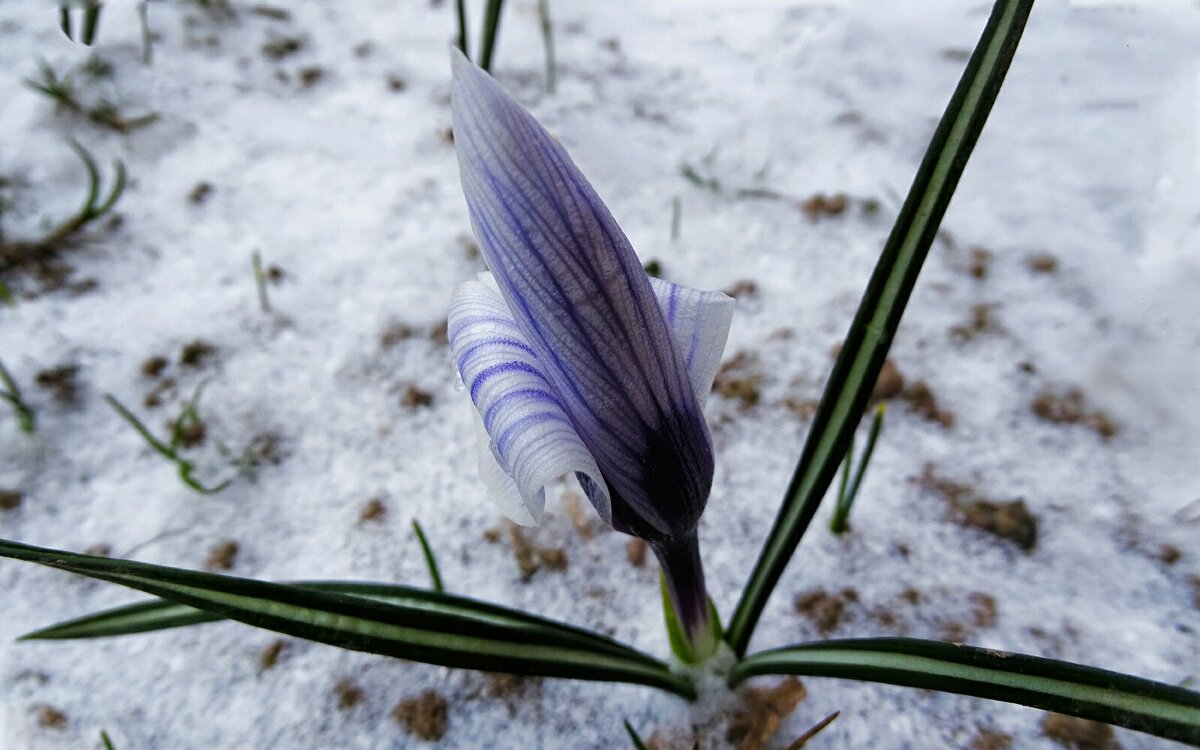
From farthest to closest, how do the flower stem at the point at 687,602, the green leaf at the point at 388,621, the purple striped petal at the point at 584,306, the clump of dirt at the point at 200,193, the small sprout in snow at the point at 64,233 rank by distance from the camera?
the clump of dirt at the point at 200,193 < the small sprout in snow at the point at 64,233 < the flower stem at the point at 687,602 < the green leaf at the point at 388,621 < the purple striped petal at the point at 584,306

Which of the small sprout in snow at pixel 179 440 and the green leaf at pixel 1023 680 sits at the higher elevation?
the green leaf at pixel 1023 680

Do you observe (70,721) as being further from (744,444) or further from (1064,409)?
(1064,409)

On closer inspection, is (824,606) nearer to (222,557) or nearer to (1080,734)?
(1080,734)

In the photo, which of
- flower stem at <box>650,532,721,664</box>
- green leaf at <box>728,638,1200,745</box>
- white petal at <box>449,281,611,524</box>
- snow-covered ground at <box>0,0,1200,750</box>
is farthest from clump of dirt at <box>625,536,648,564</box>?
white petal at <box>449,281,611,524</box>

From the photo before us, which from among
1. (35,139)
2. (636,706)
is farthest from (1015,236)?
(35,139)

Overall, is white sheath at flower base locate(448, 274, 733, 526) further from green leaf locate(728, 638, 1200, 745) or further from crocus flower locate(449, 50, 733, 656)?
green leaf locate(728, 638, 1200, 745)

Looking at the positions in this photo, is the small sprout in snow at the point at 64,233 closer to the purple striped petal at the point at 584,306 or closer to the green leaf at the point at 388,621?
the green leaf at the point at 388,621

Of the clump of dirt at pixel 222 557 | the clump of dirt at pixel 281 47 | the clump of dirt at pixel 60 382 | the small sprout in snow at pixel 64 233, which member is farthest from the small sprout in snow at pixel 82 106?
the clump of dirt at pixel 222 557
